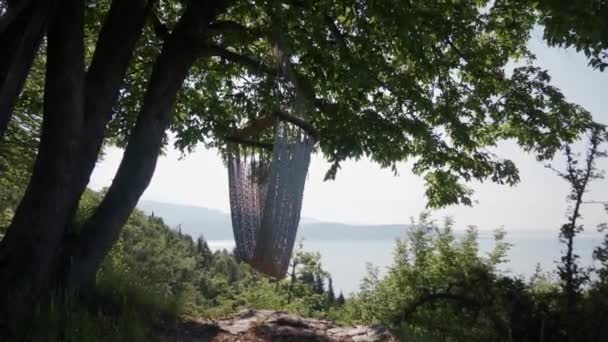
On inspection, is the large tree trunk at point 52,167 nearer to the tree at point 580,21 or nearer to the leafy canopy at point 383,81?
the leafy canopy at point 383,81

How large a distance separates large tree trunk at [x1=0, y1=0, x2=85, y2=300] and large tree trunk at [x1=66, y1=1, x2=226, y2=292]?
1.10ft

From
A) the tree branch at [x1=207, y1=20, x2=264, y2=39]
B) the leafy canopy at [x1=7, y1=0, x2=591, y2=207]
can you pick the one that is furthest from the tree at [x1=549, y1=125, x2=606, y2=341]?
the tree branch at [x1=207, y1=20, x2=264, y2=39]

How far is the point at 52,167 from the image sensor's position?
3555 mm

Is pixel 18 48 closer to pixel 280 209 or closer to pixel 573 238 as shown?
pixel 280 209

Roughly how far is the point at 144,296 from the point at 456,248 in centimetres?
471

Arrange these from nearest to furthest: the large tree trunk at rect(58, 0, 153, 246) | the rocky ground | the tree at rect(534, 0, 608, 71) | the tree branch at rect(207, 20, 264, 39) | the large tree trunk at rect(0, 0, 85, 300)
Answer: the tree at rect(534, 0, 608, 71) → the large tree trunk at rect(0, 0, 85, 300) → the large tree trunk at rect(58, 0, 153, 246) → the rocky ground → the tree branch at rect(207, 20, 264, 39)

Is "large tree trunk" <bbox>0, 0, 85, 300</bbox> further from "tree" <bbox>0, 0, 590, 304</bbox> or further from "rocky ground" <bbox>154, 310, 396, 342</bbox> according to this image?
"rocky ground" <bbox>154, 310, 396, 342</bbox>

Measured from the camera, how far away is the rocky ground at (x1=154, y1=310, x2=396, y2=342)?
442cm

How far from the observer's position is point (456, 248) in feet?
22.7

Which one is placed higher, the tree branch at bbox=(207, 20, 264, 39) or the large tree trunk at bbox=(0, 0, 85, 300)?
the tree branch at bbox=(207, 20, 264, 39)

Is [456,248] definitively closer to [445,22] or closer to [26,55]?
[445,22]

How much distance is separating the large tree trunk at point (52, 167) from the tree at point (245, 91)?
10 millimetres

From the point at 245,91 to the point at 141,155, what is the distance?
6.01 feet

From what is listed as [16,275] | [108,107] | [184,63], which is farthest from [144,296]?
[184,63]
